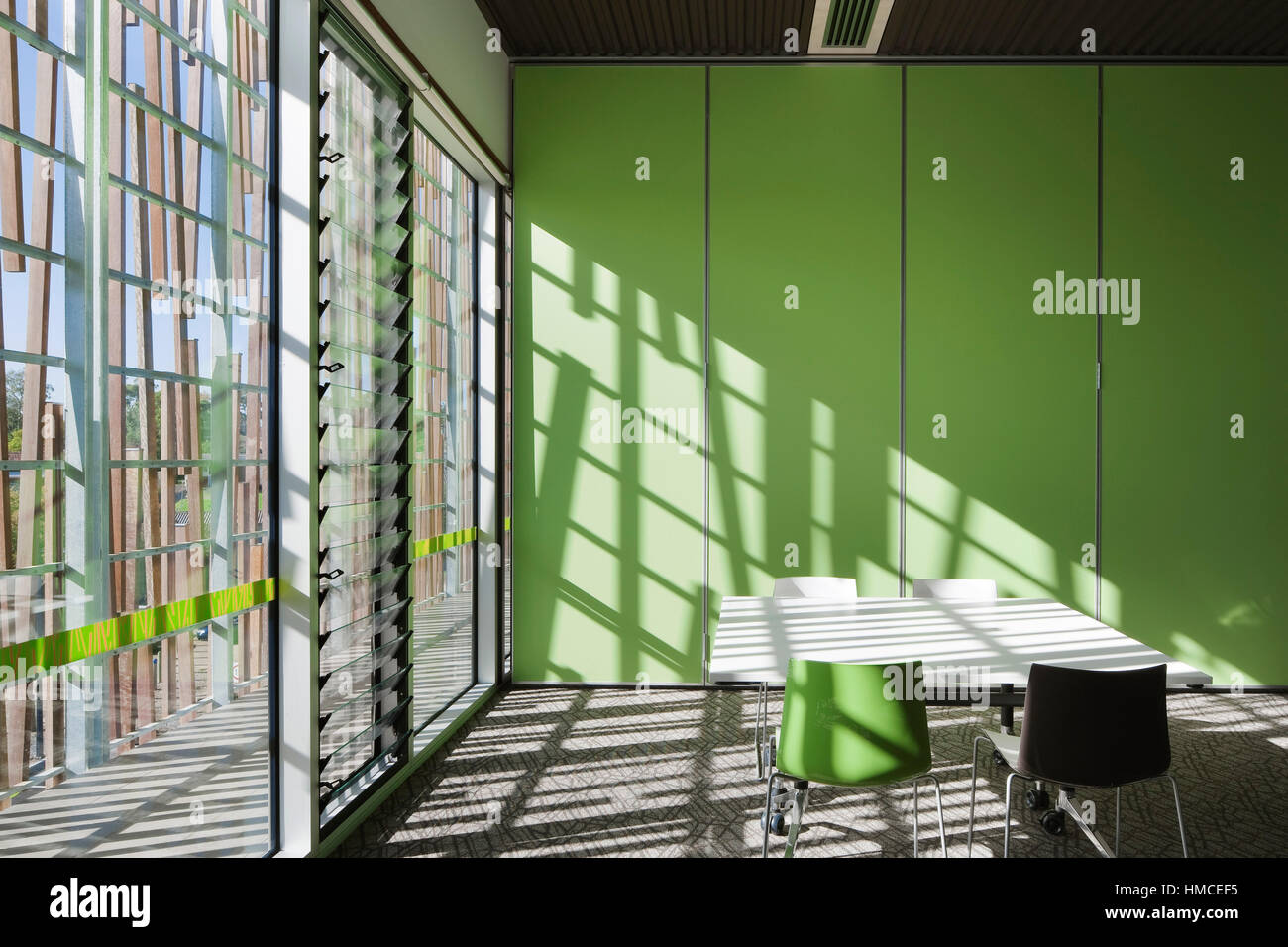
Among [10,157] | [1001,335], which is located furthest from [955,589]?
[10,157]

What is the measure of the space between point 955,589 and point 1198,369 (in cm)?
271

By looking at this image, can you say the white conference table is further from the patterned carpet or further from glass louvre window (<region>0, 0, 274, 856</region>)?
glass louvre window (<region>0, 0, 274, 856</region>)

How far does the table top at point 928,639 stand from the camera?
3133 mm

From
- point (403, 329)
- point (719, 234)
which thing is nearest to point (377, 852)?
point (403, 329)

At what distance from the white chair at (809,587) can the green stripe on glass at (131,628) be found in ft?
9.03

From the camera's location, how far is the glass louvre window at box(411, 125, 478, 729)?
4961 mm

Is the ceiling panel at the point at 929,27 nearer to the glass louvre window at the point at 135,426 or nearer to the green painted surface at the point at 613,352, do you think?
the green painted surface at the point at 613,352

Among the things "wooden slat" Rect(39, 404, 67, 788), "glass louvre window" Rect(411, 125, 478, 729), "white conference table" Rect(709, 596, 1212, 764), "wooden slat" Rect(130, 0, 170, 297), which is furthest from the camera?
"glass louvre window" Rect(411, 125, 478, 729)

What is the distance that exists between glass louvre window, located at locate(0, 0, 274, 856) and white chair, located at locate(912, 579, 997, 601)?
11.0 feet

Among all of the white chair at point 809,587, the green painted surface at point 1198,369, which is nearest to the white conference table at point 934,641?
the white chair at point 809,587

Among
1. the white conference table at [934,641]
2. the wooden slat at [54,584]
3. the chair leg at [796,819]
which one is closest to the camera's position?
the wooden slat at [54,584]

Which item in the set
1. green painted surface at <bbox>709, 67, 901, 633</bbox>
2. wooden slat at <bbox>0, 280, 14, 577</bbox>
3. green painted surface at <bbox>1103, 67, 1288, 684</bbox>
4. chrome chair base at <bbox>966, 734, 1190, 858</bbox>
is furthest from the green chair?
green painted surface at <bbox>1103, 67, 1288, 684</bbox>

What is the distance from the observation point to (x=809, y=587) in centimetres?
498
